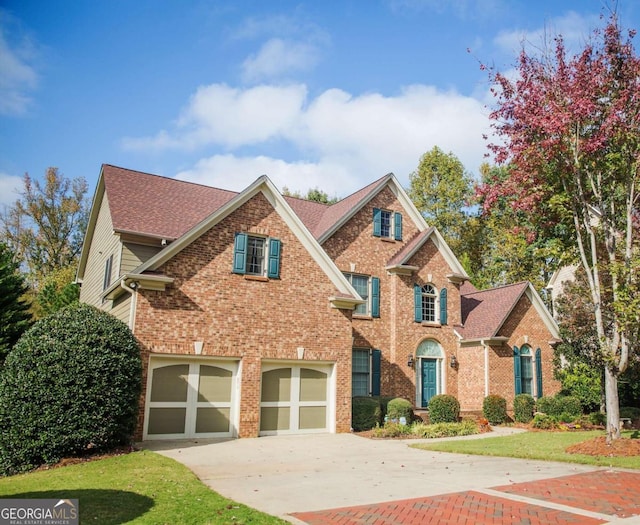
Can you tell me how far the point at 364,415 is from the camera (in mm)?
17984

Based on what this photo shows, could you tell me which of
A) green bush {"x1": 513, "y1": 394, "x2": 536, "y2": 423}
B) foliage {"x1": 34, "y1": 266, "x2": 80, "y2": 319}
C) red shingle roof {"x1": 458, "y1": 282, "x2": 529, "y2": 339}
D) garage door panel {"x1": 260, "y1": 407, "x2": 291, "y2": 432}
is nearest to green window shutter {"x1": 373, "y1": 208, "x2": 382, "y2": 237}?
red shingle roof {"x1": 458, "y1": 282, "x2": 529, "y2": 339}

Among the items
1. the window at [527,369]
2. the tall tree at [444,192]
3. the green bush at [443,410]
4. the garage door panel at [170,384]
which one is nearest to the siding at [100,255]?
the garage door panel at [170,384]

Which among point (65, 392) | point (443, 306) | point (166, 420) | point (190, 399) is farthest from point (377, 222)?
point (65, 392)

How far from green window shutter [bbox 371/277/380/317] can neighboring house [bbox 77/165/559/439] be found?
0.06 metres

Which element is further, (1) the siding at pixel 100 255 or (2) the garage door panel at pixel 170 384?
(1) the siding at pixel 100 255

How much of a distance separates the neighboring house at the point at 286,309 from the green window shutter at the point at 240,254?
0.10 meters

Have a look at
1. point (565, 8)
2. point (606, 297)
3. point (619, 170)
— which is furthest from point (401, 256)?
point (565, 8)

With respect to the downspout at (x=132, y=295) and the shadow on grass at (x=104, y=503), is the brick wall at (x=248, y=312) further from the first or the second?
the shadow on grass at (x=104, y=503)

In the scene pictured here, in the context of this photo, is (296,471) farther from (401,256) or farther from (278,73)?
(401,256)

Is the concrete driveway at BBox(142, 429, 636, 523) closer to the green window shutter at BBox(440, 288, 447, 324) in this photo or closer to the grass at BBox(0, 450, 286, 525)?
the grass at BBox(0, 450, 286, 525)

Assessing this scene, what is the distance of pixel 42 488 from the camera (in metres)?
8.55

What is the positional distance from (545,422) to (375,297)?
8.06 meters

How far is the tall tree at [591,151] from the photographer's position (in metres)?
14.8

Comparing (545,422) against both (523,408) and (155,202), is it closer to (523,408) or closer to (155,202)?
(523,408)
